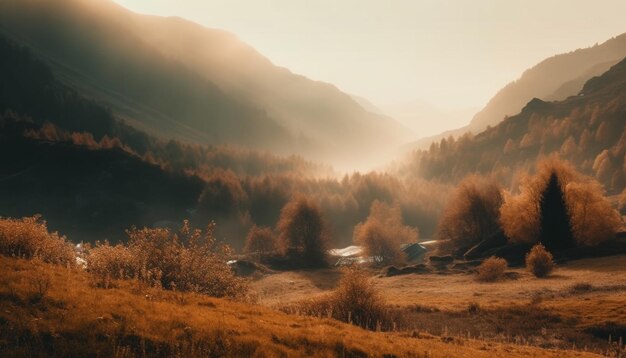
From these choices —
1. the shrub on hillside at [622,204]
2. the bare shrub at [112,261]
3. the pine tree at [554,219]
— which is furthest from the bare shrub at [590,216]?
the bare shrub at [112,261]

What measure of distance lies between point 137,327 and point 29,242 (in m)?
13.6

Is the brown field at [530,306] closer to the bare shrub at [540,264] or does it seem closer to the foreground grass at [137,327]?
the bare shrub at [540,264]

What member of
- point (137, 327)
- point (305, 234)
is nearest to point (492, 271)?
point (305, 234)

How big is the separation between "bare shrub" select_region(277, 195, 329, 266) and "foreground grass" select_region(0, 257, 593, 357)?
97.9 metres

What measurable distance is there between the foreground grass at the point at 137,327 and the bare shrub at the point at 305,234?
3856 inches

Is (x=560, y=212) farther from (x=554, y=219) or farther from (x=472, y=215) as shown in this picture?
(x=472, y=215)

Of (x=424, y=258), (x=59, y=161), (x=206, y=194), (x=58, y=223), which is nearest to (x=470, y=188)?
(x=424, y=258)

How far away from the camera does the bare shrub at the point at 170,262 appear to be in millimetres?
28016

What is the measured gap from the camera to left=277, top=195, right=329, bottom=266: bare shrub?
11812 cm

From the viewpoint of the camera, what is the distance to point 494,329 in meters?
39.2

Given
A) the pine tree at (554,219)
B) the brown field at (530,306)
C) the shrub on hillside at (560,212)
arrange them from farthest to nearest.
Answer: the pine tree at (554,219)
the shrub on hillside at (560,212)
the brown field at (530,306)

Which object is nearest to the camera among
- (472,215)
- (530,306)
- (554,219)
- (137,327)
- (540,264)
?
(137,327)

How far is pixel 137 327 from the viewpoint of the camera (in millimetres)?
14531

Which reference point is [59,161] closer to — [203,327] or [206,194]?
[206,194]
